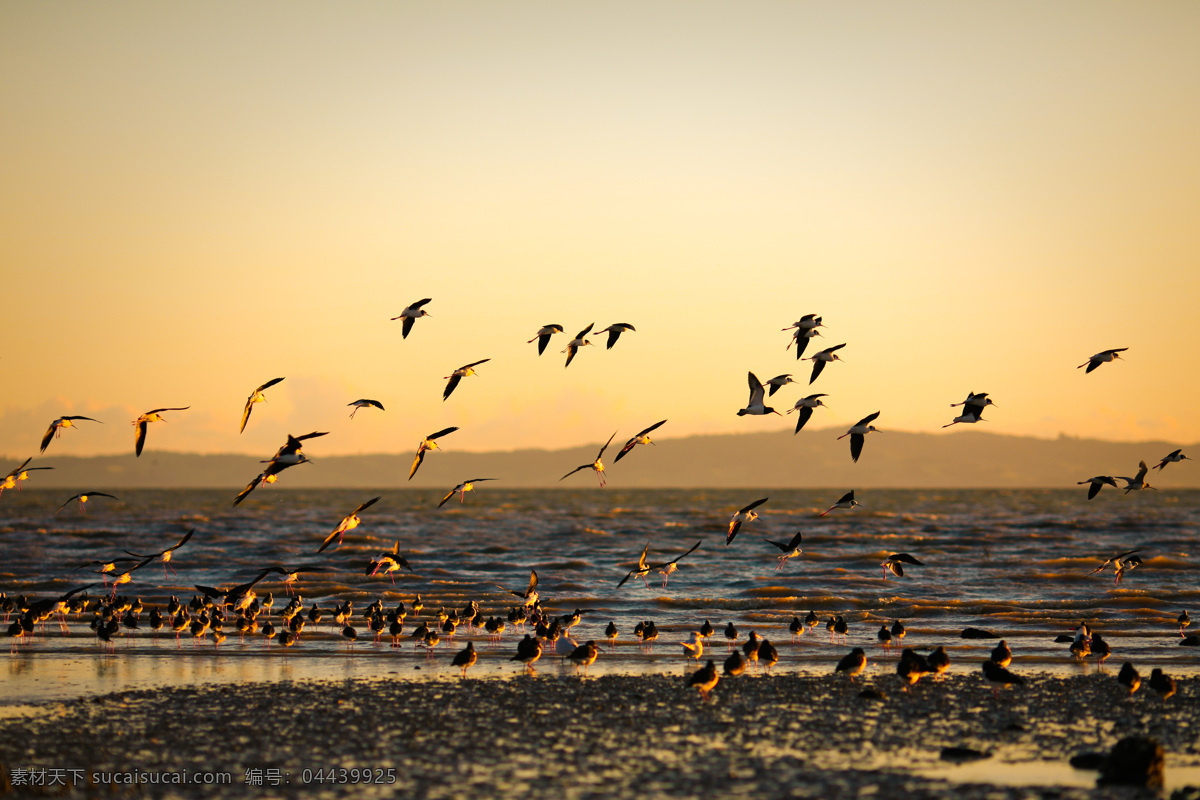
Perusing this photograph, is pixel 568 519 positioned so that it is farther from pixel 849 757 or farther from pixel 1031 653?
pixel 849 757

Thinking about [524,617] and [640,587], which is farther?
[640,587]

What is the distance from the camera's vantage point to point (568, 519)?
78.6m

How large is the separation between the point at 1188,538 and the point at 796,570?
29630 mm

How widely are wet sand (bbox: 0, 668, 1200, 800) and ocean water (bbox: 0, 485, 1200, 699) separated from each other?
2.30 meters

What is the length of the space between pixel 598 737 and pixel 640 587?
20.0m

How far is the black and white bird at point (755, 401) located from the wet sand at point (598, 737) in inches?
350

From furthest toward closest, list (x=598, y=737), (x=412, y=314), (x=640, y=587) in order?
(x=640, y=587)
(x=412, y=314)
(x=598, y=737)

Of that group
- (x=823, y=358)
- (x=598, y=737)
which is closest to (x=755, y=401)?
(x=823, y=358)

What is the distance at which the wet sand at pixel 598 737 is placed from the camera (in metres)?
10.6

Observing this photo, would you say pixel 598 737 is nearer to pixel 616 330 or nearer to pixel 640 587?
pixel 616 330

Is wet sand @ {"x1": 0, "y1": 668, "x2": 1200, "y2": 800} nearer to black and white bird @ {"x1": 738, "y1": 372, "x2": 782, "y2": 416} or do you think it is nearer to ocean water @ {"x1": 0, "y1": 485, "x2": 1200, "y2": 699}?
ocean water @ {"x1": 0, "y1": 485, "x2": 1200, "y2": 699}

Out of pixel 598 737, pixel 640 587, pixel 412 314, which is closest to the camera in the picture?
pixel 598 737

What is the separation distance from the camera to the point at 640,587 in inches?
1278

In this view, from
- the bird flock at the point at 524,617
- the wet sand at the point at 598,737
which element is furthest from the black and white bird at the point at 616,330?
the wet sand at the point at 598,737
